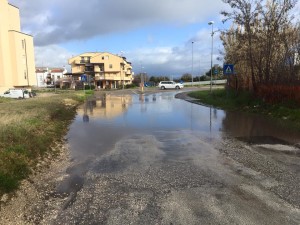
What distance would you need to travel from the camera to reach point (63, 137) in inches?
500

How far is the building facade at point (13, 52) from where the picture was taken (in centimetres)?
4872

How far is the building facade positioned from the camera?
4872 cm

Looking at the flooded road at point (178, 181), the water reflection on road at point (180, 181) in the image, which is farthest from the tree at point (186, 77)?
the flooded road at point (178, 181)

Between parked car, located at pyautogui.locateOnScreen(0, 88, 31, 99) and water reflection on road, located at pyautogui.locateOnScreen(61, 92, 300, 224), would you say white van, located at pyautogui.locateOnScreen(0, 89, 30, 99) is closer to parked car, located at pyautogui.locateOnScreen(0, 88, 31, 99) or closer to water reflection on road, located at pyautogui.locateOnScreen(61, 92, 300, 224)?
parked car, located at pyautogui.locateOnScreen(0, 88, 31, 99)

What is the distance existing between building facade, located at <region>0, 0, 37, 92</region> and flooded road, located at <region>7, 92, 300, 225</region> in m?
42.1

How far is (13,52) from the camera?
51.6m

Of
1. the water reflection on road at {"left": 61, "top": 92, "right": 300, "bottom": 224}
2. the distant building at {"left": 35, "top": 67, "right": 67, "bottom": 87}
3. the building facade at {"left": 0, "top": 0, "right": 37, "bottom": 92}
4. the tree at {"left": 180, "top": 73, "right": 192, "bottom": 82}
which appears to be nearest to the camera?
the water reflection on road at {"left": 61, "top": 92, "right": 300, "bottom": 224}

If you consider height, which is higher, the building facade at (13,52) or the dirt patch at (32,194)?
the building facade at (13,52)

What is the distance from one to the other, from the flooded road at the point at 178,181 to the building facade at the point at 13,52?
4208cm

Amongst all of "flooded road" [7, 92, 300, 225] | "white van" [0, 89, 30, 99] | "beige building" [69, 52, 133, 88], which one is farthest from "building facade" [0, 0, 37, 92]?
"beige building" [69, 52, 133, 88]

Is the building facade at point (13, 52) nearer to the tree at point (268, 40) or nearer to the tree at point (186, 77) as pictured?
the tree at point (268, 40)

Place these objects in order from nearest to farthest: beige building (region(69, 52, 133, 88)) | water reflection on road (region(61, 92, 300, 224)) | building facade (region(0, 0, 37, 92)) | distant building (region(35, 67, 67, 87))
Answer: water reflection on road (region(61, 92, 300, 224))
building facade (region(0, 0, 37, 92))
beige building (region(69, 52, 133, 88))
distant building (region(35, 67, 67, 87))

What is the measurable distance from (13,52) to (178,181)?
51.0 m

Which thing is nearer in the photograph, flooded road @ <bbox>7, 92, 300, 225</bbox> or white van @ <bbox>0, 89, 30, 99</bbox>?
flooded road @ <bbox>7, 92, 300, 225</bbox>
